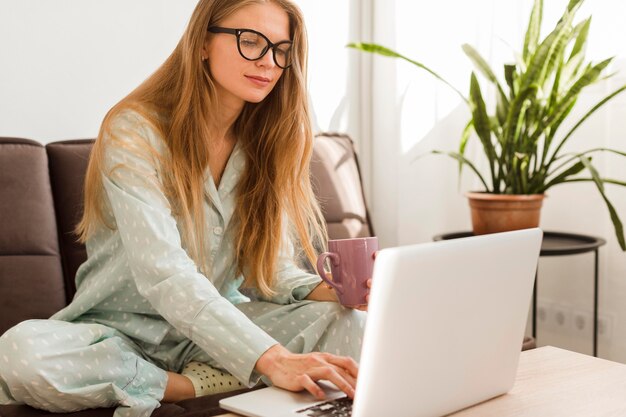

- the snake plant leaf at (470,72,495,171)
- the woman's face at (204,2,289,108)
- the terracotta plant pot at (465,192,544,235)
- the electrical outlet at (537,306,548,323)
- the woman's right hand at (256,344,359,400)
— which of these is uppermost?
the woman's face at (204,2,289,108)

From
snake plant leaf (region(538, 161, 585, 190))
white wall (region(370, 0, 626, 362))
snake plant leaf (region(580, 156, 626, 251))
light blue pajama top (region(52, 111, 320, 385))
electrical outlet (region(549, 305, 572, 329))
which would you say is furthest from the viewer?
electrical outlet (region(549, 305, 572, 329))

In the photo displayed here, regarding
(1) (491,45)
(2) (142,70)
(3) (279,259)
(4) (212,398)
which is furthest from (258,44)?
(1) (491,45)

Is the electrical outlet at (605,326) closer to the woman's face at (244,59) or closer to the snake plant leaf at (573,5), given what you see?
the snake plant leaf at (573,5)

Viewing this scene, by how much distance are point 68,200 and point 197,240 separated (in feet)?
1.60

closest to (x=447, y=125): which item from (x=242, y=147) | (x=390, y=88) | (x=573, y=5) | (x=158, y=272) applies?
(x=390, y=88)

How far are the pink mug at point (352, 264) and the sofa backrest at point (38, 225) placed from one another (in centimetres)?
79

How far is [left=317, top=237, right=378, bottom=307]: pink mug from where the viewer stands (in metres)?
1.24

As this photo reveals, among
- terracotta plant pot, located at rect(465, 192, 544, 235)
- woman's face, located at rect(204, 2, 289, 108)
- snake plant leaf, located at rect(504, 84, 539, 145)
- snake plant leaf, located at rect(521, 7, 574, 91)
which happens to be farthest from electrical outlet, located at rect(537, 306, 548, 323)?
woman's face, located at rect(204, 2, 289, 108)

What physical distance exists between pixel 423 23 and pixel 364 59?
0.32m

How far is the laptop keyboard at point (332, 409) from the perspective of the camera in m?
0.94

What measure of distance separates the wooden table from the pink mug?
0.28 m

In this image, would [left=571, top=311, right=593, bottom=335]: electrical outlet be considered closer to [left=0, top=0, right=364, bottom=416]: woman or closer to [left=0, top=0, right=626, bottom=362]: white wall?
[left=0, top=0, right=626, bottom=362]: white wall

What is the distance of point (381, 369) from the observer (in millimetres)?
847

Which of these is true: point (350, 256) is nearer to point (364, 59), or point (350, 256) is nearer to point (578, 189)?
point (578, 189)
